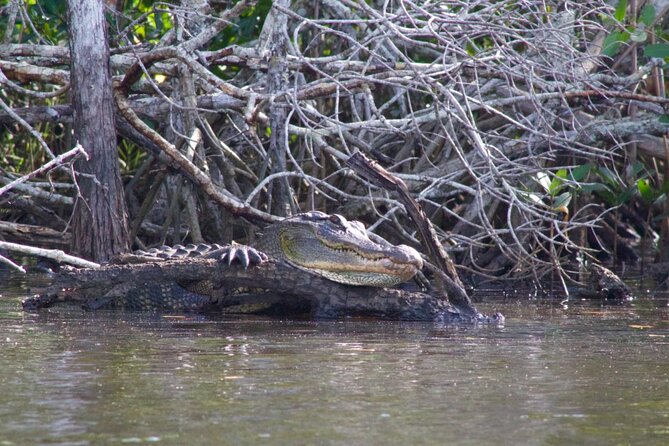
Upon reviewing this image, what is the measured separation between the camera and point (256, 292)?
6688 millimetres

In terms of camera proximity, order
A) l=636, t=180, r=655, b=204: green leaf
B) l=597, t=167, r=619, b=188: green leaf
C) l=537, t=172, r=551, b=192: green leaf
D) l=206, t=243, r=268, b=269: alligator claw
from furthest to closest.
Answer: l=636, t=180, r=655, b=204: green leaf → l=597, t=167, r=619, b=188: green leaf → l=537, t=172, r=551, b=192: green leaf → l=206, t=243, r=268, b=269: alligator claw

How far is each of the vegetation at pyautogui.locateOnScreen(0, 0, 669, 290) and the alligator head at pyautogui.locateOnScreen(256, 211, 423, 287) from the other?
2.07ft

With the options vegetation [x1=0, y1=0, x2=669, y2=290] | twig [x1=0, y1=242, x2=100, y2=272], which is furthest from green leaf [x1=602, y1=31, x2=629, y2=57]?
twig [x1=0, y1=242, x2=100, y2=272]

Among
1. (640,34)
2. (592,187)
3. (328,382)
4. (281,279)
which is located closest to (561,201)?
(592,187)

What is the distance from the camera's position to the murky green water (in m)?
3.38

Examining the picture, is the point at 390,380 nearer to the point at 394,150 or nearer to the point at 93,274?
the point at 93,274

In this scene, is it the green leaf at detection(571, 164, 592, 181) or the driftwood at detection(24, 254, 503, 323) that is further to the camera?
the green leaf at detection(571, 164, 592, 181)

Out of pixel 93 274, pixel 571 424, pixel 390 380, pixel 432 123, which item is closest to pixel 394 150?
pixel 432 123

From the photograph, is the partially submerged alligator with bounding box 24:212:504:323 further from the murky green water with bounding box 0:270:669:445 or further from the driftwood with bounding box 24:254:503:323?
the murky green water with bounding box 0:270:669:445

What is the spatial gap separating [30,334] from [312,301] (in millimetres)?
1654

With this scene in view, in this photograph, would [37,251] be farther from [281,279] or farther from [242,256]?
[281,279]

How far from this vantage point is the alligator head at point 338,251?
6.38m

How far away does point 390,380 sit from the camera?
425 centimetres

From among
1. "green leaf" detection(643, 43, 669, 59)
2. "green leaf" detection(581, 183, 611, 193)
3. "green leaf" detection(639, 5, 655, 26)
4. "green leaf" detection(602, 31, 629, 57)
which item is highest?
"green leaf" detection(639, 5, 655, 26)
